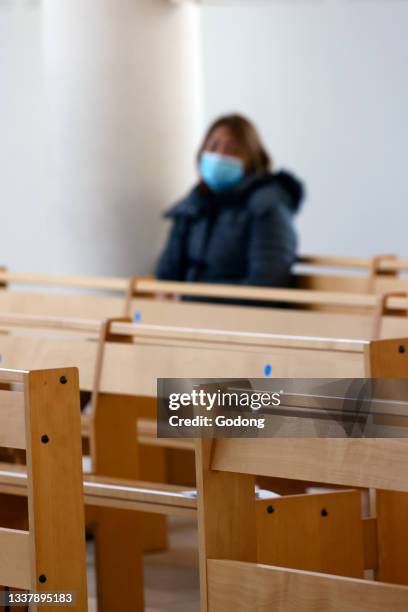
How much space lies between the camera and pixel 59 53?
5945mm

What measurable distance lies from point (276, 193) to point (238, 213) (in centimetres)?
20

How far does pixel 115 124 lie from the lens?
19.6ft

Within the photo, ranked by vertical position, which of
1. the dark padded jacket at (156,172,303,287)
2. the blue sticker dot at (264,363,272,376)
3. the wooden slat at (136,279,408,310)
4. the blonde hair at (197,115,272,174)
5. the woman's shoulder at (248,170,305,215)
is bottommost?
the blue sticker dot at (264,363,272,376)

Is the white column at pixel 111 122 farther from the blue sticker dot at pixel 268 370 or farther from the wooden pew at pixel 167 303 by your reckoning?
the blue sticker dot at pixel 268 370

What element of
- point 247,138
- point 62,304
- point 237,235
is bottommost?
point 62,304

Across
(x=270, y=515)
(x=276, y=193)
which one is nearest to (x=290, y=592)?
(x=270, y=515)

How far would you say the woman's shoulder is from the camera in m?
5.41

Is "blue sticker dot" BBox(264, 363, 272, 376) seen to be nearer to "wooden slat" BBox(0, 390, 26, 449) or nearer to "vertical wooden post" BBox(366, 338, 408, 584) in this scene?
"vertical wooden post" BBox(366, 338, 408, 584)

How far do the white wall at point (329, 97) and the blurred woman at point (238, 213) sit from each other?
5.06 feet

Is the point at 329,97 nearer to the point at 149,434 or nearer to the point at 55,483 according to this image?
the point at 149,434

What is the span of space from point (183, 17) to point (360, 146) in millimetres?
1412

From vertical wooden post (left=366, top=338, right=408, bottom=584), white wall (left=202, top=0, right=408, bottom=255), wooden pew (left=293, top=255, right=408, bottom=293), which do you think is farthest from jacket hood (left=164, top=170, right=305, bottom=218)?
vertical wooden post (left=366, top=338, right=408, bottom=584)

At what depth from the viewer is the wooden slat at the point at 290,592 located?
2260 millimetres

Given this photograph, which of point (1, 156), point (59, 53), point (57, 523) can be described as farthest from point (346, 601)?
point (1, 156)
